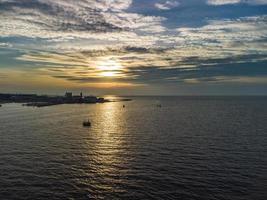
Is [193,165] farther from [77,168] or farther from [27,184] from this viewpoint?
[27,184]

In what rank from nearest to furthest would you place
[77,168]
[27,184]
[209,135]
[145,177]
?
[27,184]
[145,177]
[77,168]
[209,135]

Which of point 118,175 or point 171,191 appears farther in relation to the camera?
point 118,175

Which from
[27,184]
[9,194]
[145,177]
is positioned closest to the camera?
[9,194]

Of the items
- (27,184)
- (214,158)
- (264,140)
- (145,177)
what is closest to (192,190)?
(145,177)

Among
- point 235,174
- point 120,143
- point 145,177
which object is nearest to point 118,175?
point 145,177

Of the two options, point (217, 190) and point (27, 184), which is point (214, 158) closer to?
point (217, 190)

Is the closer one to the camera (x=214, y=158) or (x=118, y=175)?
(x=118, y=175)

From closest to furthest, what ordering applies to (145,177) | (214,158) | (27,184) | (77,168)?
(27,184)
(145,177)
(77,168)
(214,158)

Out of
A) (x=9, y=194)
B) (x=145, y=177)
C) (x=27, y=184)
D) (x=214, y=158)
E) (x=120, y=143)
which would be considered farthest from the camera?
(x=120, y=143)
